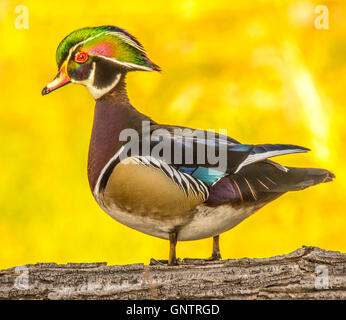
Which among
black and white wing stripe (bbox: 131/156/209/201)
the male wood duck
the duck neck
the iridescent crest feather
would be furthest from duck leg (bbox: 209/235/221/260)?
the iridescent crest feather

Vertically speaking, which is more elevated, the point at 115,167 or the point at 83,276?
the point at 115,167

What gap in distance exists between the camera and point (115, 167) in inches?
74.0

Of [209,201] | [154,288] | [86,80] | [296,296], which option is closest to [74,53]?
[86,80]

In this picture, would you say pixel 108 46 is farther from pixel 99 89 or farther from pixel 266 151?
pixel 266 151

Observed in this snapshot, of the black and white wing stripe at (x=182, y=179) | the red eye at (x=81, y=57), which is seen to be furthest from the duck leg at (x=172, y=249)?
the red eye at (x=81, y=57)

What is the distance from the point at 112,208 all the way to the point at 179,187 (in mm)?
234

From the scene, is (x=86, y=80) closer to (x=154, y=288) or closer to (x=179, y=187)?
(x=179, y=187)

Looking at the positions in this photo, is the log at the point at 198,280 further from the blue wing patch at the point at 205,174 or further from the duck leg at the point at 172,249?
the blue wing patch at the point at 205,174

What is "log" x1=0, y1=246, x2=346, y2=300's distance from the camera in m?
1.78

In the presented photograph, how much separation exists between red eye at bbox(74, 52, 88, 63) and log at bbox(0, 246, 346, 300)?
0.69 m

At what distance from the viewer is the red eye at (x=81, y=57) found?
1.97 meters

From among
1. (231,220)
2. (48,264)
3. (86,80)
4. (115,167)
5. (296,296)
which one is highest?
(86,80)

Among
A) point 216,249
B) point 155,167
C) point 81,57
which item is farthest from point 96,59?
point 216,249

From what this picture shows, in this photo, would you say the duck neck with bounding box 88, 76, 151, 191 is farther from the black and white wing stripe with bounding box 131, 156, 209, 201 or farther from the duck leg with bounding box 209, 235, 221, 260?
the duck leg with bounding box 209, 235, 221, 260
